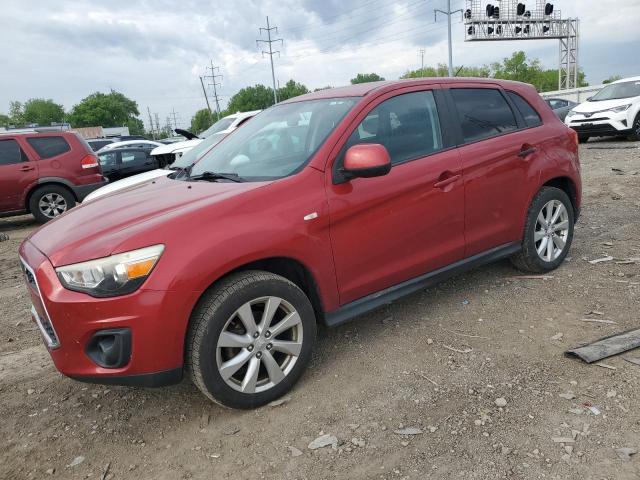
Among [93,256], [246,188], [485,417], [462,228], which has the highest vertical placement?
[246,188]

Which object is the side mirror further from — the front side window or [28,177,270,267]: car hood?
[28,177,270,267]: car hood

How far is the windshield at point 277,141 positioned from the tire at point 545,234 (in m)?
1.91

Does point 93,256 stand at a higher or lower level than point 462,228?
higher

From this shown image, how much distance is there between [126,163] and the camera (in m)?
12.5

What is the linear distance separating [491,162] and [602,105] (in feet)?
37.5

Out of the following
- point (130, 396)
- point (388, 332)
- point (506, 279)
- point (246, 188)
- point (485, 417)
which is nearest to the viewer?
point (485, 417)

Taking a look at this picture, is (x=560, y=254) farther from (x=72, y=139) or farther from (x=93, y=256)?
(x=72, y=139)

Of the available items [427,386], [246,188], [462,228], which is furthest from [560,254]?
[246,188]

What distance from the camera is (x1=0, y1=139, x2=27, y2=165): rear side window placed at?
886 centimetres

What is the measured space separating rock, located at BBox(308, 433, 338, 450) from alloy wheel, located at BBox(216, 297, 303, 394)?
434 mm

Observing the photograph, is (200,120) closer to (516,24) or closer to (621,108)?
(516,24)

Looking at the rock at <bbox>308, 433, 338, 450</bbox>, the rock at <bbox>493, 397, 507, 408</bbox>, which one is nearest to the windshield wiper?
the rock at <bbox>308, 433, 338, 450</bbox>

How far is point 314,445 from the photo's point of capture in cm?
248

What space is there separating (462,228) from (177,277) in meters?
2.13
